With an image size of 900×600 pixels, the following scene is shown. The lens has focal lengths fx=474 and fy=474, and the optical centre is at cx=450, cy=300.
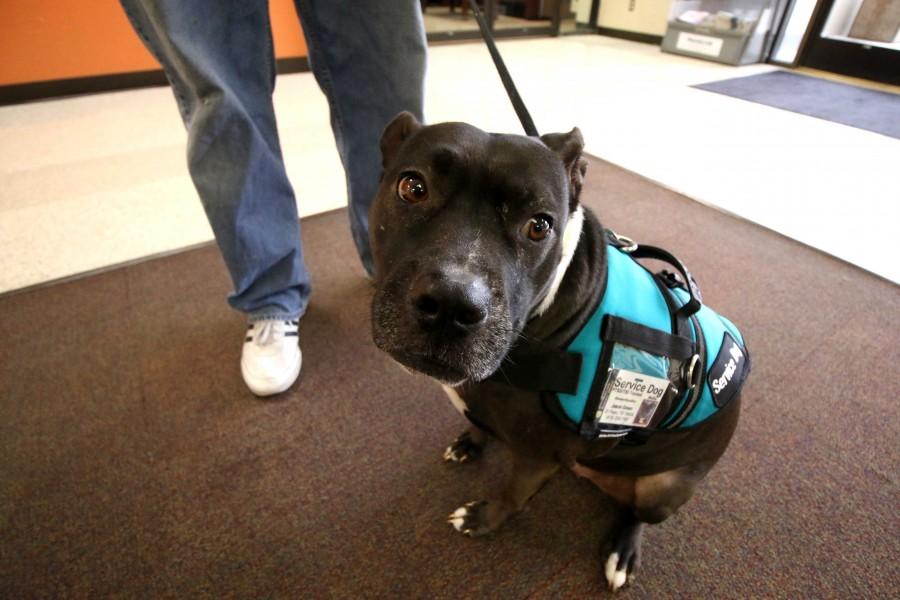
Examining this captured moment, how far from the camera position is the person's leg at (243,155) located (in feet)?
4.56

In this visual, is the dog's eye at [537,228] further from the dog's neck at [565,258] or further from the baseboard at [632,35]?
the baseboard at [632,35]

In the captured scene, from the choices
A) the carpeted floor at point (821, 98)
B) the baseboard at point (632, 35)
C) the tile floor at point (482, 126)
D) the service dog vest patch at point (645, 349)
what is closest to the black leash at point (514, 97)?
the service dog vest patch at point (645, 349)

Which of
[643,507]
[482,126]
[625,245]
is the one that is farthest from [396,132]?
Answer: [482,126]

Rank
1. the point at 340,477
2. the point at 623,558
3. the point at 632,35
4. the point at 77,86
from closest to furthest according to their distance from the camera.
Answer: the point at 623,558, the point at 340,477, the point at 77,86, the point at 632,35

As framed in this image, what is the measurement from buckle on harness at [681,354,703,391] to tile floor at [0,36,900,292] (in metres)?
2.15

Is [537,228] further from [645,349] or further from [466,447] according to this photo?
[466,447]

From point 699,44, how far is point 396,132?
726 cm

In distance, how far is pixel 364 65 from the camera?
5.50ft

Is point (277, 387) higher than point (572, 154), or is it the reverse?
point (572, 154)

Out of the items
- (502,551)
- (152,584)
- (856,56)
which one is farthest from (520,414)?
(856,56)

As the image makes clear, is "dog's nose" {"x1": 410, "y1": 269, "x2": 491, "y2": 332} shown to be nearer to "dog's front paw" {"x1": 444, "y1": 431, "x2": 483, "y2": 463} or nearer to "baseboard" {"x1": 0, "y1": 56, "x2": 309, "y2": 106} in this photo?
"dog's front paw" {"x1": 444, "y1": 431, "x2": 483, "y2": 463}

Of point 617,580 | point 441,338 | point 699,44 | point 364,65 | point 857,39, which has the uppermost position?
point 364,65

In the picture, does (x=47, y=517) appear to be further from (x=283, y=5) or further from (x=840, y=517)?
(x=283, y=5)

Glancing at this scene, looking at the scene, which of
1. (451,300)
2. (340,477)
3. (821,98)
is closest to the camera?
(451,300)
